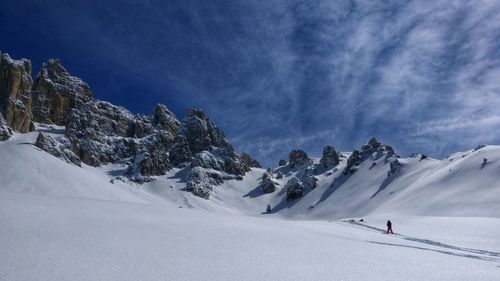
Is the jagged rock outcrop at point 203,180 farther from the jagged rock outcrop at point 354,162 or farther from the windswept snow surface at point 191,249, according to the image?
the windswept snow surface at point 191,249

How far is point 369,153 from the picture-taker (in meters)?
169

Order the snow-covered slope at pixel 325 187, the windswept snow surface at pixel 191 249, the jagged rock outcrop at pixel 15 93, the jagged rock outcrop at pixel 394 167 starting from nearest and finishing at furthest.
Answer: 1. the windswept snow surface at pixel 191 249
2. the snow-covered slope at pixel 325 187
3. the jagged rock outcrop at pixel 394 167
4. the jagged rock outcrop at pixel 15 93

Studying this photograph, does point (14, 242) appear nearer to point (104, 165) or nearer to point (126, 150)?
point (104, 165)

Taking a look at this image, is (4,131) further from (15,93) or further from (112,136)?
(112,136)

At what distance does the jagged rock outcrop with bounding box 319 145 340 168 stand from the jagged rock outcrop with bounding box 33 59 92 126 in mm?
118222

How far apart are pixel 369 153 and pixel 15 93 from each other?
5622 inches

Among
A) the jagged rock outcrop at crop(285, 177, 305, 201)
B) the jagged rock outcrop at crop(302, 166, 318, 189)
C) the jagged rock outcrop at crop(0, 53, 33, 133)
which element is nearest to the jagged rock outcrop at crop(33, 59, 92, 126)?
the jagged rock outcrop at crop(0, 53, 33, 133)

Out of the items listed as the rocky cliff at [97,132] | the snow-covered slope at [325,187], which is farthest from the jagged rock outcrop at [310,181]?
the rocky cliff at [97,132]

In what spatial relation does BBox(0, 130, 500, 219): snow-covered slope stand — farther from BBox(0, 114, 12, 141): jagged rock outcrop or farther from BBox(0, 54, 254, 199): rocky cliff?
BBox(0, 54, 254, 199): rocky cliff

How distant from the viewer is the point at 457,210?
6625cm

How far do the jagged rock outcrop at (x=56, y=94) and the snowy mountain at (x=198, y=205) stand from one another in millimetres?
565

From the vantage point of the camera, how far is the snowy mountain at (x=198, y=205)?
11.1 m

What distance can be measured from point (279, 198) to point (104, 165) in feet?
241

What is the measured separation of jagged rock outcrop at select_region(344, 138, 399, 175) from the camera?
16075 cm
